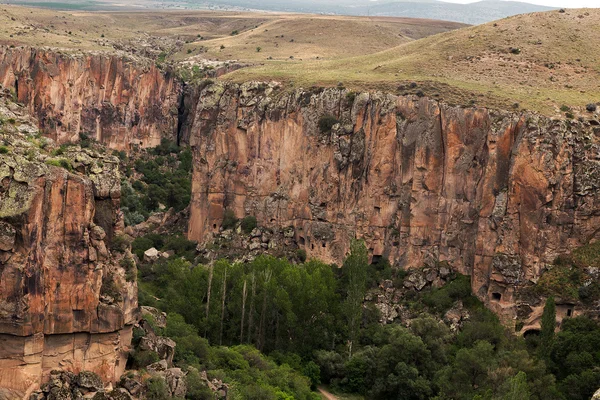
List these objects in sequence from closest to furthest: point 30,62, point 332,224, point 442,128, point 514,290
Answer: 1. point 514,290
2. point 442,128
3. point 332,224
4. point 30,62

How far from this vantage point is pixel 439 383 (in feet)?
203

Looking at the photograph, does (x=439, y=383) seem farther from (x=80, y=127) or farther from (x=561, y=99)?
(x=80, y=127)

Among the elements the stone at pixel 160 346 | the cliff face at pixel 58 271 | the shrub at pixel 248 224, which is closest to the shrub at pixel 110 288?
the cliff face at pixel 58 271

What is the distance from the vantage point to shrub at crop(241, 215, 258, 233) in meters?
90.4

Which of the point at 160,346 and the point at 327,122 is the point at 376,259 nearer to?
the point at 327,122

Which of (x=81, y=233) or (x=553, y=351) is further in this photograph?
(x=553, y=351)

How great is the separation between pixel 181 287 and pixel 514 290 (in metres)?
22.5

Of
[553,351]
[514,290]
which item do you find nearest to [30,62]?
[514,290]

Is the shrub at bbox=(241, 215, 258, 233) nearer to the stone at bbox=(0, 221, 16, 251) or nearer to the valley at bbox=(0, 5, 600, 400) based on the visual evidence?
the valley at bbox=(0, 5, 600, 400)

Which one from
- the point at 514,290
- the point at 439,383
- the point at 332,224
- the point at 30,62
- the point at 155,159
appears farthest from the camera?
the point at 155,159

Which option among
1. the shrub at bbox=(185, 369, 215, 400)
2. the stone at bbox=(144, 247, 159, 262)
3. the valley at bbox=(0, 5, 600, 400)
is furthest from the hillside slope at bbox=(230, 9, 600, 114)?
the shrub at bbox=(185, 369, 215, 400)

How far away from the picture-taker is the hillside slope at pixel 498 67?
281 feet

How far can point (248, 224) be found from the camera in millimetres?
90688

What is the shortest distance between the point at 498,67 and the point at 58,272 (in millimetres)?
61096
